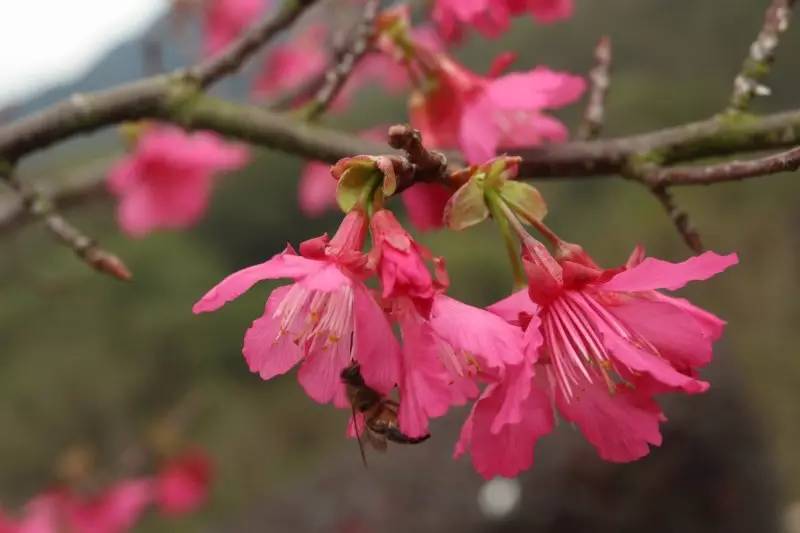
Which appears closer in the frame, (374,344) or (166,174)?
(374,344)

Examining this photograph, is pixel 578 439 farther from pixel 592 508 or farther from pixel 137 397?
pixel 137 397

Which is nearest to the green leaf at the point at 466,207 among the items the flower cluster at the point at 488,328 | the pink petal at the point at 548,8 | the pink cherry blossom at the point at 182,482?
the flower cluster at the point at 488,328

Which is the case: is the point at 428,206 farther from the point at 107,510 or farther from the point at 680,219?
the point at 107,510

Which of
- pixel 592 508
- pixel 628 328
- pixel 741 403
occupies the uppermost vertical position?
pixel 628 328

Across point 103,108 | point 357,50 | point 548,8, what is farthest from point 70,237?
point 548,8

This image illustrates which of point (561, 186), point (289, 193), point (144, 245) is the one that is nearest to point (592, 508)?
point (561, 186)

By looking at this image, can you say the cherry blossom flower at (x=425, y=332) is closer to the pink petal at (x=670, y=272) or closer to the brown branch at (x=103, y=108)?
the pink petal at (x=670, y=272)

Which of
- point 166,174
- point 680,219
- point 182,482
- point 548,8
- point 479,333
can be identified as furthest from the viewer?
point 182,482
